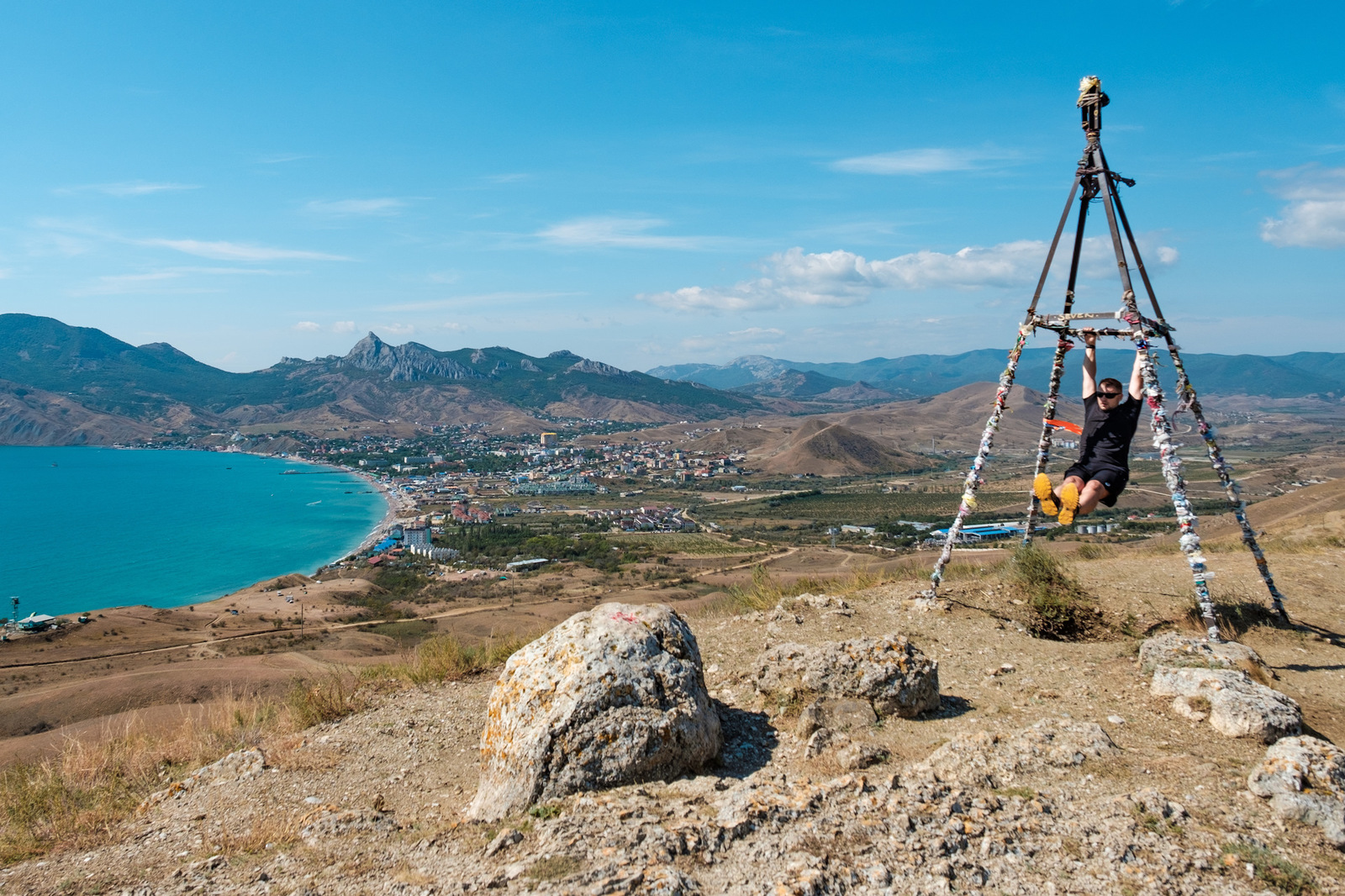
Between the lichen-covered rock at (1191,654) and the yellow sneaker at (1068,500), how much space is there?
1.60 meters

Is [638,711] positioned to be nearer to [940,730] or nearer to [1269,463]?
[940,730]

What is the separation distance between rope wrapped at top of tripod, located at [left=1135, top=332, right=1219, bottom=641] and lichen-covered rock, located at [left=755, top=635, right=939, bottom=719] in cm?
385

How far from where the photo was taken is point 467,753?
23.7 ft

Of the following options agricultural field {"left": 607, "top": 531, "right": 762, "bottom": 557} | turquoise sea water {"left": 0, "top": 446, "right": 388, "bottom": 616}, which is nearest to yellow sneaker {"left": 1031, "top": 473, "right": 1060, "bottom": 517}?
agricultural field {"left": 607, "top": 531, "right": 762, "bottom": 557}

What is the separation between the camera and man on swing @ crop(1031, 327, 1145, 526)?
8312 millimetres

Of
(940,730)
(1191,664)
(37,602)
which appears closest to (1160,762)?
(940,730)

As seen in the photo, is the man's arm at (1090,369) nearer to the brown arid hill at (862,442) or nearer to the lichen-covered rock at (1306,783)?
the lichen-covered rock at (1306,783)

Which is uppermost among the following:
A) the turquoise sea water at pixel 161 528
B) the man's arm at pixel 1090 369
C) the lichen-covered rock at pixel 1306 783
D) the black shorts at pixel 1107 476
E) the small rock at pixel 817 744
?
the man's arm at pixel 1090 369

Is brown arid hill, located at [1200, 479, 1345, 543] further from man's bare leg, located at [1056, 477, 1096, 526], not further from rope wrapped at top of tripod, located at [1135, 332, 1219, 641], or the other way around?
man's bare leg, located at [1056, 477, 1096, 526]

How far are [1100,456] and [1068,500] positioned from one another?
64cm

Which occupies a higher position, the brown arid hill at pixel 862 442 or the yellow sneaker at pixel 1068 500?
the yellow sneaker at pixel 1068 500

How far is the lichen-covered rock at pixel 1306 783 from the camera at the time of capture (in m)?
4.49

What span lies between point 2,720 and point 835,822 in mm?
26308

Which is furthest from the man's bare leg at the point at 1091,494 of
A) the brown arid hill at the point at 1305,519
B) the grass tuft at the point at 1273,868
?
the grass tuft at the point at 1273,868
